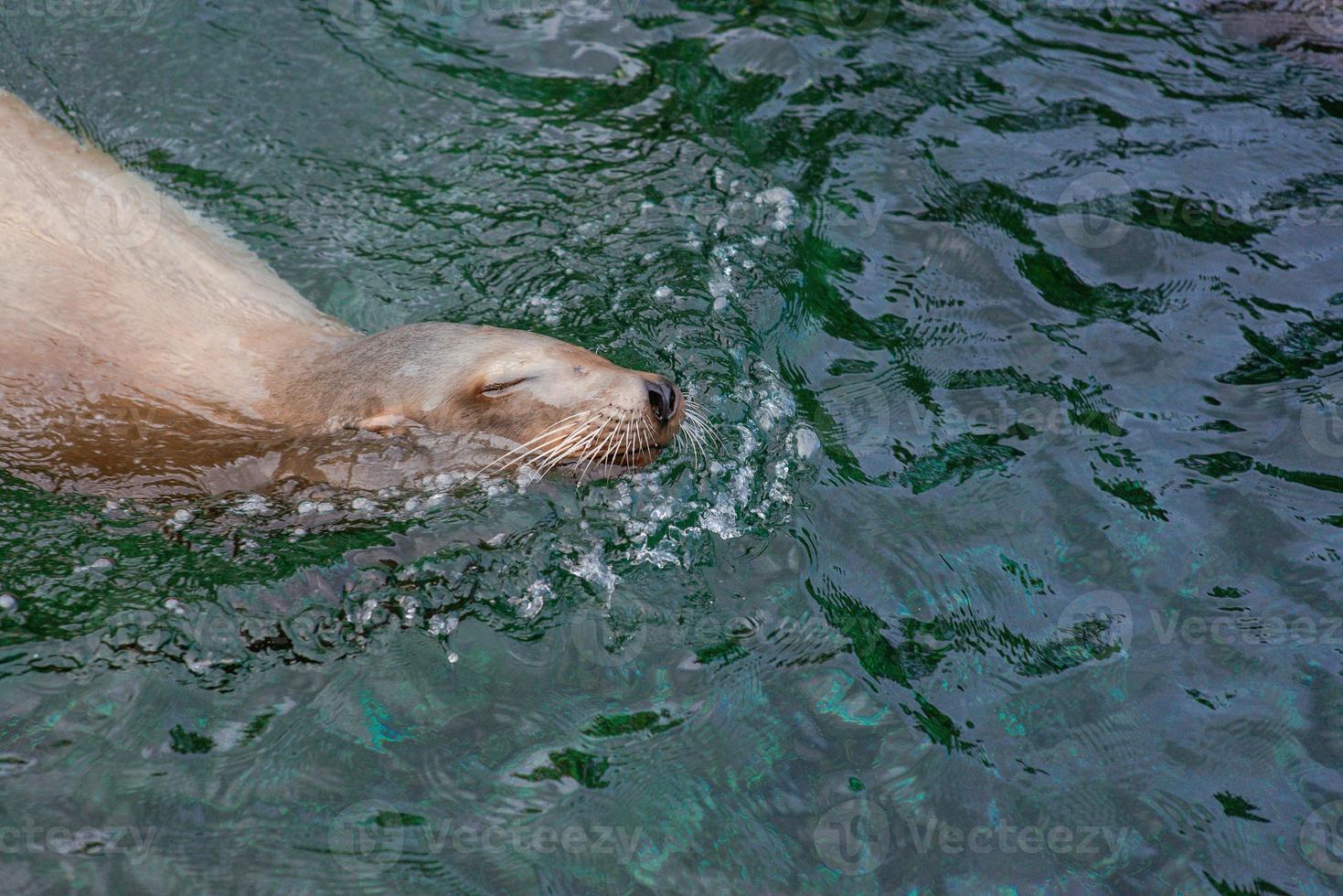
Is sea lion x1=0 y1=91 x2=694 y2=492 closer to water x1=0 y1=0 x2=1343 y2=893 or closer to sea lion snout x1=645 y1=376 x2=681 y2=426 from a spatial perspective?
sea lion snout x1=645 y1=376 x2=681 y2=426

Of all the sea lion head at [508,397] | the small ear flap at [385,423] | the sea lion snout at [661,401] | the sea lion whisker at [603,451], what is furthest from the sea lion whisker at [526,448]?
the small ear flap at [385,423]

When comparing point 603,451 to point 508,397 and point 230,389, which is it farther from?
point 230,389

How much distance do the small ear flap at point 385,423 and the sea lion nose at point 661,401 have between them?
37.7 inches

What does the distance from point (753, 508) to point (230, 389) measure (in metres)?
2.13

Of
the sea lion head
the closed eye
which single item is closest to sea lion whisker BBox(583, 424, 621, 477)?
the sea lion head

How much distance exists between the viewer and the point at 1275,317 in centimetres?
568

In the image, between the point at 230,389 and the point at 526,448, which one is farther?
the point at 230,389

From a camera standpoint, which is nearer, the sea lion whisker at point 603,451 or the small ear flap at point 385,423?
the sea lion whisker at point 603,451

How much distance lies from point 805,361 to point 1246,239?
249 centimetres

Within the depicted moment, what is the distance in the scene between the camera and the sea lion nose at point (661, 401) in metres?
4.39

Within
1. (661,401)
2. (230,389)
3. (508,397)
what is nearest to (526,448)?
(508,397)

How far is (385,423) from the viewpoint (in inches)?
180

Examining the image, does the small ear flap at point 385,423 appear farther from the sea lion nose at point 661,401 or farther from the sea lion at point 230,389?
the sea lion nose at point 661,401

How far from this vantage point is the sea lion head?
4.38m
